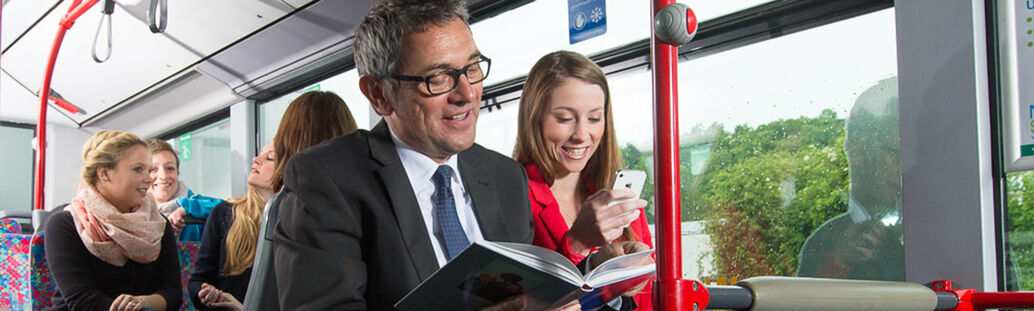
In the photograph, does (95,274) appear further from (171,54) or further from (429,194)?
(171,54)

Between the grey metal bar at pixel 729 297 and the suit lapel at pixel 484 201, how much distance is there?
1.32 feet

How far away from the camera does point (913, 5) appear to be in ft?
6.56

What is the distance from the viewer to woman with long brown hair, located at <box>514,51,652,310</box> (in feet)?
6.47

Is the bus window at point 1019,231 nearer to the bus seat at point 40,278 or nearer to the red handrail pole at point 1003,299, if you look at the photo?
the red handrail pole at point 1003,299

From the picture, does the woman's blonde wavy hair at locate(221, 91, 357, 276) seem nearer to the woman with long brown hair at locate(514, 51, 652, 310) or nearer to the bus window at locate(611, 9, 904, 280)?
the woman with long brown hair at locate(514, 51, 652, 310)

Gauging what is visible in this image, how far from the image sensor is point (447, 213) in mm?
1412

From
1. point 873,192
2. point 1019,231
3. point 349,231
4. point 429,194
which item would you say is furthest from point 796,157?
point 349,231

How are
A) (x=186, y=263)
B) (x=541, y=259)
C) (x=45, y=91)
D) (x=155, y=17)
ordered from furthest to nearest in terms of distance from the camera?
(x=45, y=91), (x=155, y=17), (x=186, y=263), (x=541, y=259)

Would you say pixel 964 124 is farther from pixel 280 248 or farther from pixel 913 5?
pixel 280 248

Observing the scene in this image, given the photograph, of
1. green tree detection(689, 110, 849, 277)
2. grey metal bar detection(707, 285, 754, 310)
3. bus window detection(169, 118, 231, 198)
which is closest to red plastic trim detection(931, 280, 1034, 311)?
green tree detection(689, 110, 849, 277)

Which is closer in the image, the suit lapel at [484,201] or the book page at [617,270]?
the book page at [617,270]

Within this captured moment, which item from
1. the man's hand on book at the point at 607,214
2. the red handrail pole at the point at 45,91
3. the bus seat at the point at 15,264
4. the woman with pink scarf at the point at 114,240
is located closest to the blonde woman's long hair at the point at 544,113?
the man's hand on book at the point at 607,214

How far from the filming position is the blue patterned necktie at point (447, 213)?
1.39m

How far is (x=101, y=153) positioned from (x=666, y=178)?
248cm
